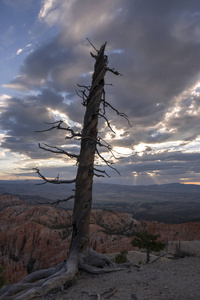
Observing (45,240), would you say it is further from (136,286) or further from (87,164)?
(136,286)

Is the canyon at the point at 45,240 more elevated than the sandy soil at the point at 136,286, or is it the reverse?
the sandy soil at the point at 136,286

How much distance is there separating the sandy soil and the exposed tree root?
13cm

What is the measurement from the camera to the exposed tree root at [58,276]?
139 inches

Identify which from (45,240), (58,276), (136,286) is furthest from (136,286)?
(45,240)

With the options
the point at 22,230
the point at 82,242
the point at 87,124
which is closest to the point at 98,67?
the point at 87,124

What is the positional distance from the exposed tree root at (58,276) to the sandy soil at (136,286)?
0.13m

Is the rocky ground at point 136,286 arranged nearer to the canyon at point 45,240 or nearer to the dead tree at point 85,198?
the dead tree at point 85,198

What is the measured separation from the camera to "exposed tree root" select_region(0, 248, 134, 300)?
11.6ft

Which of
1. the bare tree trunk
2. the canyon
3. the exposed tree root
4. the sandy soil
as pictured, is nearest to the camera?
the sandy soil

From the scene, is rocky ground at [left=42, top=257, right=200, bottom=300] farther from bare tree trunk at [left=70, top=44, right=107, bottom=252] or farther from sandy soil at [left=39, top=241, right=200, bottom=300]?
bare tree trunk at [left=70, top=44, right=107, bottom=252]

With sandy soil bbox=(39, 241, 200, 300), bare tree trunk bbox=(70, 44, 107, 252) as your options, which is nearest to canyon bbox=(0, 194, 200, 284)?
Answer: sandy soil bbox=(39, 241, 200, 300)

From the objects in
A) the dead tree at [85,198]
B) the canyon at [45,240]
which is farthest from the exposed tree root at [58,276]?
the canyon at [45,240]

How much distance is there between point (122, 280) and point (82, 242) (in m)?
1.23

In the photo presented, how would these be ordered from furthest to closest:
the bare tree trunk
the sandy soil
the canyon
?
1. the canyon
2. the bare tree trunk
3. the sandy soil
